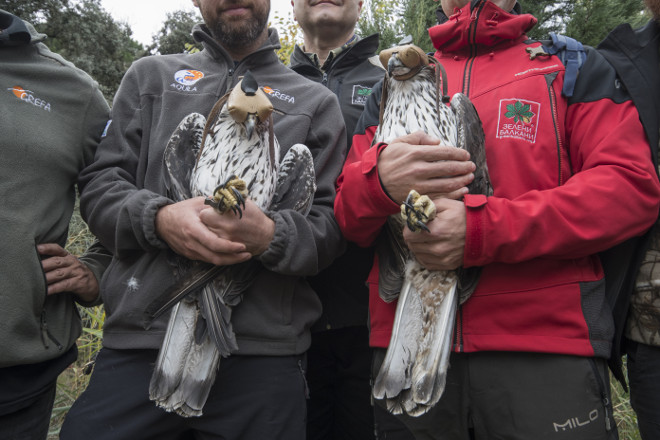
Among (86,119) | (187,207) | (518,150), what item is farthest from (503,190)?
(86,119)

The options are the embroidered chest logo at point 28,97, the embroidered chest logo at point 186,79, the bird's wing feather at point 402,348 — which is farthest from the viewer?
the embroidered chest logo at point 186,79

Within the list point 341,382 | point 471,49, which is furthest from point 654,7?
point 341,382

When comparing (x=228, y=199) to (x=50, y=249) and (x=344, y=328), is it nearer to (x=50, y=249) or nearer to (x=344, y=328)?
(x=50, y=249)

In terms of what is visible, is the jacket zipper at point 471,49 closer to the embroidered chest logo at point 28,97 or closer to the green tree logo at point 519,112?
the green tree logo at point 519,112

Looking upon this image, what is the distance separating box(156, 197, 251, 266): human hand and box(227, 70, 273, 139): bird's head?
0.39 meters

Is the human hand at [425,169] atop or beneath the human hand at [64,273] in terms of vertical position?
atop

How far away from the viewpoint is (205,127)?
2.22 m

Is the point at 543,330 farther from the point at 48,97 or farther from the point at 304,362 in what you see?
the point at 48,97

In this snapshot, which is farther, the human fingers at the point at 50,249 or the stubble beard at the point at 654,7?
the human fingers at the point at 50,249

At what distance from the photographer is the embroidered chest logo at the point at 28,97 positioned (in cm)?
233

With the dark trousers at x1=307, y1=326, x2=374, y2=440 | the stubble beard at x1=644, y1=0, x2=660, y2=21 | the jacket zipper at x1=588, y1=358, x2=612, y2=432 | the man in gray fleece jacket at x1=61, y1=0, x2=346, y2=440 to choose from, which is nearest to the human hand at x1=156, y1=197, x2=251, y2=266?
the man in gray fleece jacket at x1=61, y1=0, x2=346, y2=440

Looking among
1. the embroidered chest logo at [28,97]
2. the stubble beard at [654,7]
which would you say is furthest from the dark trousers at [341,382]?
the stubble beard at [654,7]

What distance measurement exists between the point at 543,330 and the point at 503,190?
578mm

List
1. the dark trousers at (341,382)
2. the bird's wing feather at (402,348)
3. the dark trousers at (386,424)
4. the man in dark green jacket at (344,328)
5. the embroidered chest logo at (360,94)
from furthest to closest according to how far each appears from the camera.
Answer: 1. the embroidered chest logo at (360,94)
2. the dark trousers at (341,382)
3. the man in dark green jacket at (344,328)
4. the dark trousers at (386,424)
5. the bird's wing feather at (402,348)
